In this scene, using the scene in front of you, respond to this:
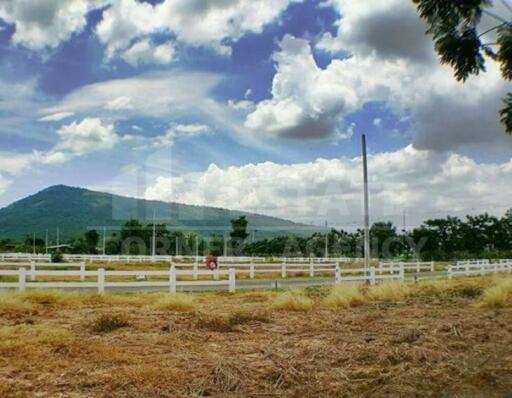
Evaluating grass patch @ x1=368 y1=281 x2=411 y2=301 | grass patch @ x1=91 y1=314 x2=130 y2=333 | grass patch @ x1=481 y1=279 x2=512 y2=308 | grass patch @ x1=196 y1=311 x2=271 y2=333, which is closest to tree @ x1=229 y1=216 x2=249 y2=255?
grass patch @ x1=368 y1=281 x2=411 y2=301

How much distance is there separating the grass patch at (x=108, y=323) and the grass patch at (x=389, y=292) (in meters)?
10.2

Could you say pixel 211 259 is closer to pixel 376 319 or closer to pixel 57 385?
pixel 376 319

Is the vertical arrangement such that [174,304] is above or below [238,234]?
below

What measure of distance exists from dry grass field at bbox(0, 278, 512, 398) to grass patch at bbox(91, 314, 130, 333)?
4 centimetres

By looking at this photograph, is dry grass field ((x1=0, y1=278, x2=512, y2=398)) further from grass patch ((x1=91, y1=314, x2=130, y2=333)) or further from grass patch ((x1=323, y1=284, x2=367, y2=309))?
grass patch ((x1=323, y1=284, x2=367, y2=309))

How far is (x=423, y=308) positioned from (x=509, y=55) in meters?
10.3

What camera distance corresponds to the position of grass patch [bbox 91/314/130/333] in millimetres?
11375

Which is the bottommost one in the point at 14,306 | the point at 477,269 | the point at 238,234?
the point at 477,269

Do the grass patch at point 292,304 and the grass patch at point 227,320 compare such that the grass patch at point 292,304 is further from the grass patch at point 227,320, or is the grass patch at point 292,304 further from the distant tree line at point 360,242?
the distant tree line at point 360,242

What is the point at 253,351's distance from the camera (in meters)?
9.33

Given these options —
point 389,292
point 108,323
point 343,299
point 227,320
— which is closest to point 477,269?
point 389,292

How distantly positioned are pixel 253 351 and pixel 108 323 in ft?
12.2

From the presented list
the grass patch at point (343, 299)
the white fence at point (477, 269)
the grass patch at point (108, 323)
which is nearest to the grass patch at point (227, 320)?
the grass patch at point (108, 323)

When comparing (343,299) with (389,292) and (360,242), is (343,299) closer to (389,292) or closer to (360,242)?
(389,292)
